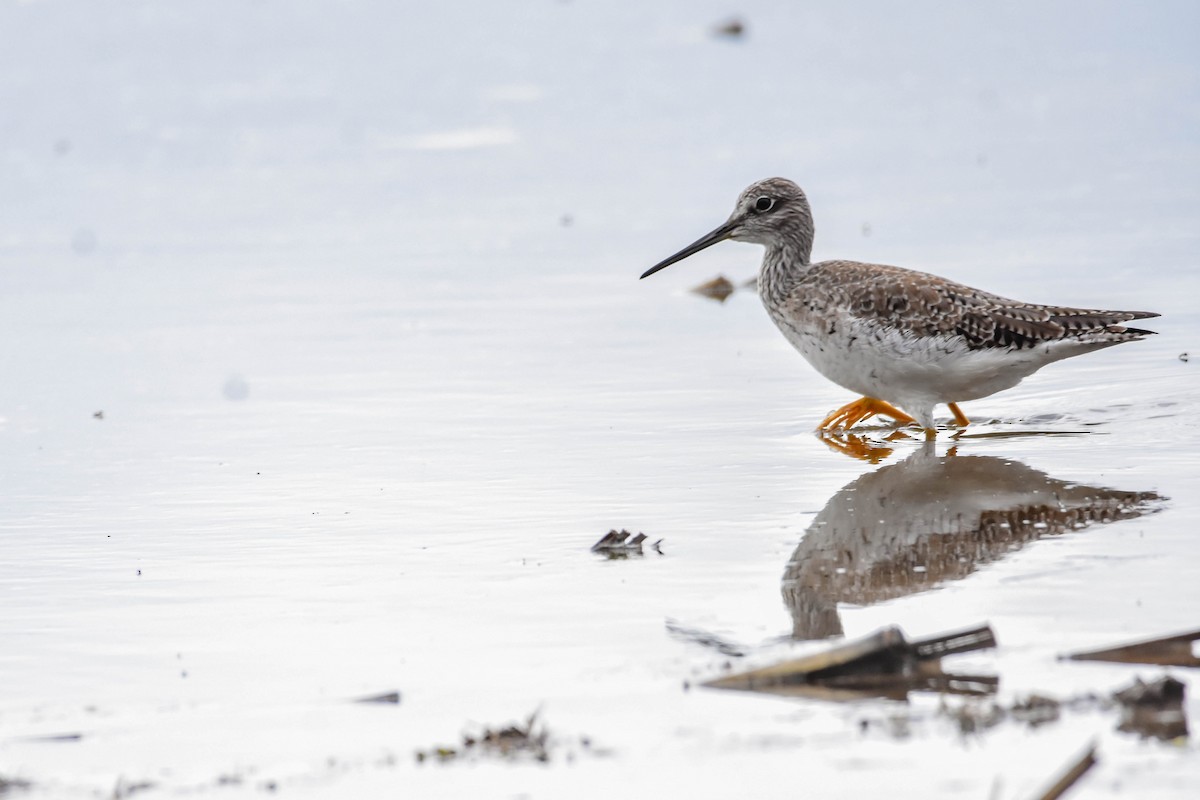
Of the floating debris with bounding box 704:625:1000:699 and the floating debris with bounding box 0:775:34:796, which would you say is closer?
the floating debris with bounding box 0:775:34:796

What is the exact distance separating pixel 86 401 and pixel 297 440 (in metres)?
1.58

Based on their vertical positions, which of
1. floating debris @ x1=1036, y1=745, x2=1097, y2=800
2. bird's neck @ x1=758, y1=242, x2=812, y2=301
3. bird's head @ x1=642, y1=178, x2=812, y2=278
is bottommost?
floating debris @ x1=1036, y1=745, x2=1097, y2=800

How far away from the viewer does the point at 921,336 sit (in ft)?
29.0

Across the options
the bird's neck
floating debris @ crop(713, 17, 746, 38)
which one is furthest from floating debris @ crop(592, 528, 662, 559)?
floating debris @ crop(713, 17, 746, 38)

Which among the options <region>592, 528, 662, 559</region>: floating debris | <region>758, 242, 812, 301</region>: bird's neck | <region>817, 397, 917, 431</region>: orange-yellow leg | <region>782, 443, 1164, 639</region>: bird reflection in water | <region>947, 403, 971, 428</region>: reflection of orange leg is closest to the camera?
<region>782, 443, 1164, 639</region>: bird reflection in water

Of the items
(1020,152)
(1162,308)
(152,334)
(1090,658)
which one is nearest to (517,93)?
(1020,152)

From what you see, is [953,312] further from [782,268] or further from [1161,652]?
A: [1161,652]

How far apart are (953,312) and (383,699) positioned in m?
4.72

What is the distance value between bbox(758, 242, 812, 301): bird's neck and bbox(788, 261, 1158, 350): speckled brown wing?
36 centimetres

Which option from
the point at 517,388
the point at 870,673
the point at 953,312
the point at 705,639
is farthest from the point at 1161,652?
the point at 517,388

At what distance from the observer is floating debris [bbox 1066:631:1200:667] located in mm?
4867

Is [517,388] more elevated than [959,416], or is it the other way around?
[517,388]

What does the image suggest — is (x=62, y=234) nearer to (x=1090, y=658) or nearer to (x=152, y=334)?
(x=152, y=334)

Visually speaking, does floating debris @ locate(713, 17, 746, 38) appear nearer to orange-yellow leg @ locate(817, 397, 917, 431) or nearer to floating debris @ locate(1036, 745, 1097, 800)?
orange-yellow leg @ locate(817, 397, 917, 431)
